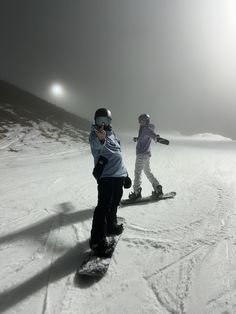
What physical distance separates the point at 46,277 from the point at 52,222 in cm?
180

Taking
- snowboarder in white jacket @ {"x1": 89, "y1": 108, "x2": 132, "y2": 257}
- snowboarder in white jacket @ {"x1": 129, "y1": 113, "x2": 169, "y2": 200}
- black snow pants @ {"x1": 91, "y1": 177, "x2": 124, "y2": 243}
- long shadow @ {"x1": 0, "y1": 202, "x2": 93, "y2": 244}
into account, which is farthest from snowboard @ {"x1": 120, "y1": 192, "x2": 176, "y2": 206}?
black snow pants @ {"x1": 91, "y1": 177, "x2": 124, "y2": 243}

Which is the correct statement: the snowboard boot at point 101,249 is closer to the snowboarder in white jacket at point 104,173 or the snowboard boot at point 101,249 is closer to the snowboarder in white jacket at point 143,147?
the snowboarder in white jacket at point 104,173

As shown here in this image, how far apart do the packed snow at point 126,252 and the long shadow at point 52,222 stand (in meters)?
0.02

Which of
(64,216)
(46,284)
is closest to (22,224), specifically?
(64,216)

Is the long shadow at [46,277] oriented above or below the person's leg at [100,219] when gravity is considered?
below

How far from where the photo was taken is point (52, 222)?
5.23m

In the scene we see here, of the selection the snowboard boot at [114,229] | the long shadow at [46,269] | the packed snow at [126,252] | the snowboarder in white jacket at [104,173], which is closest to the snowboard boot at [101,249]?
the snowboarder in white jacket at [104,173]

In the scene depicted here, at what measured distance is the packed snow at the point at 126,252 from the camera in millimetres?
3068

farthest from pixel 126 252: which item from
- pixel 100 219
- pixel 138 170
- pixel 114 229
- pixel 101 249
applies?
pixel 138 170

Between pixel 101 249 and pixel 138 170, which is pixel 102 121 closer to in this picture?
pixel 101 249

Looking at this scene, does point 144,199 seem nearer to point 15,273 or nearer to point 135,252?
point 135,252

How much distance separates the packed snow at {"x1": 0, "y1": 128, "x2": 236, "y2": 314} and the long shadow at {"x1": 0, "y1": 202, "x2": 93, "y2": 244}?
0.02 meters

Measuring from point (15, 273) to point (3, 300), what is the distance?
1.64 ft

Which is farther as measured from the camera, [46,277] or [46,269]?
[46,269]
